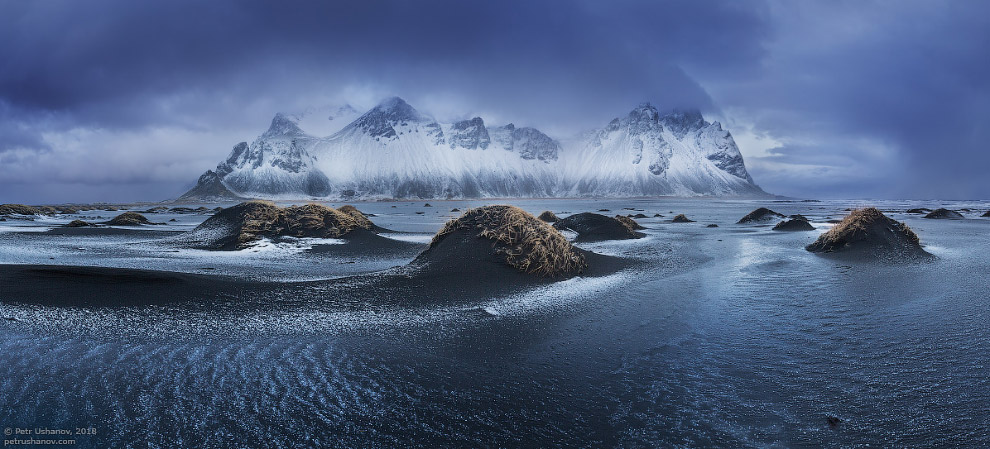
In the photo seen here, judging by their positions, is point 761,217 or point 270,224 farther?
point 761,217

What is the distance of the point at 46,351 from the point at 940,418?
9.29 metres

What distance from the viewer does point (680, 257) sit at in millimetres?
16500

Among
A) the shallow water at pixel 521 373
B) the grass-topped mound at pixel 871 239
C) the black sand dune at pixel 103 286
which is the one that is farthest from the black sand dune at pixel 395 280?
the grass-topped mound at pixel 871 239

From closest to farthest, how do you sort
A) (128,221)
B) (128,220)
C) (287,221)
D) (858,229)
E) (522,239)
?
1. (522,239)
2. (858,229)
3. (287,221)
4. (128,221)
5. (128,220)

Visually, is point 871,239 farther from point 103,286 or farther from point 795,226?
point 103,286

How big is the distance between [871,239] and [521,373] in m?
17.5

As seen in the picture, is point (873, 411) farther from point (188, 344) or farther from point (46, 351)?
point (46, 351)

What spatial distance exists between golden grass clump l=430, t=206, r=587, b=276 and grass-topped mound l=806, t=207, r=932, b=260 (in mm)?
10754

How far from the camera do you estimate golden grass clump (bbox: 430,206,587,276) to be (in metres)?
11.4

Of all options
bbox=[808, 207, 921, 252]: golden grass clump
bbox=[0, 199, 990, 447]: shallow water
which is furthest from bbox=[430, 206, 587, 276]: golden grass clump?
bbox=[808, 207, 921, 252]: golden grass clump

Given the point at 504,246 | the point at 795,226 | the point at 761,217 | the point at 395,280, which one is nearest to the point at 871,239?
the point at 504,246

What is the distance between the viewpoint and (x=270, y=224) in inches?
768

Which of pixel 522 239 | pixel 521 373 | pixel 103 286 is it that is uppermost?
pixel 522 239

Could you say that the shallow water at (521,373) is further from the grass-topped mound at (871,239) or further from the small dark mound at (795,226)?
the small dark mound at (795,226)
